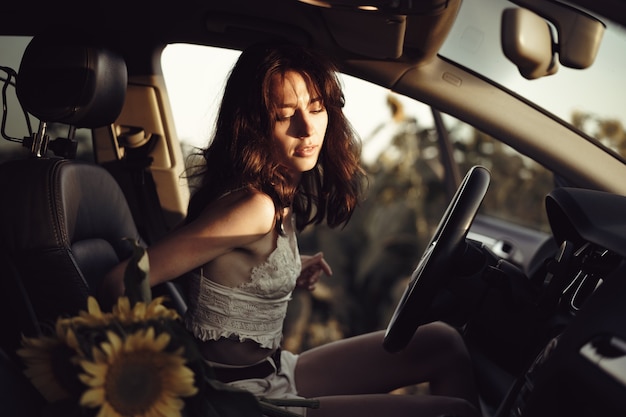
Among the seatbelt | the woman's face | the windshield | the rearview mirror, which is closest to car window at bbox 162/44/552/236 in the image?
the seatbelt

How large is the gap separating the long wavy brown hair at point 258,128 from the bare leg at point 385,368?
0.39 m

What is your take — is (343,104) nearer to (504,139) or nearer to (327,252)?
(504,139)

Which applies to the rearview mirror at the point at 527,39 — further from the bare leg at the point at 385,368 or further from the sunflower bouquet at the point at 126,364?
the sunflower bouquet at the point at 126,364

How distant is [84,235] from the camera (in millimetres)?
1646

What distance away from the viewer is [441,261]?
53.7 inches

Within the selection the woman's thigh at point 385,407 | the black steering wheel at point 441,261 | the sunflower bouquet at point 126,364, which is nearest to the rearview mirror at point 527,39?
the black steering wheel at point 441,261

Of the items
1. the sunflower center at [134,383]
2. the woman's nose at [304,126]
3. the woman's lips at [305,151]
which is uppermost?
the woman's nose at [304,126]

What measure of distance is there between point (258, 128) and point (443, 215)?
1.60 feet

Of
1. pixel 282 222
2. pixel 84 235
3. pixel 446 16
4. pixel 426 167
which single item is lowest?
pixel 426 167

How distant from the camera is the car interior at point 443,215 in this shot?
117cm

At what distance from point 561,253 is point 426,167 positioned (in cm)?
268

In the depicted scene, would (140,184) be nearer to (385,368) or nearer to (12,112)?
(12,112)

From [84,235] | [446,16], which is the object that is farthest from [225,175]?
[446,16]

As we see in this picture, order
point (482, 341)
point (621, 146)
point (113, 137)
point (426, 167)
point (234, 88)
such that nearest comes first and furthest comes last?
point (234, 88)
point (482, 341)
point (113, 137)
point (621, 146)
point (426, 167)
